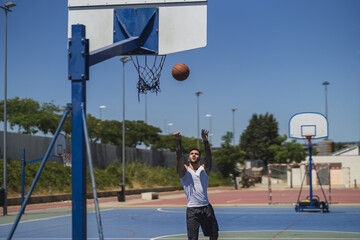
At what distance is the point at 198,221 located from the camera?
308 inches

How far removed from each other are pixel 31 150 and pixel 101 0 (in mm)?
27958

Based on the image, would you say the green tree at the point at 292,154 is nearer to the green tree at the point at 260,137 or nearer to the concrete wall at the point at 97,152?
the green tree at the point at 260,137

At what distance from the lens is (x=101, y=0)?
312 inches

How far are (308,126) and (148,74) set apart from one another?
15596 millimetres

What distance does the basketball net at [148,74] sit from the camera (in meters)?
8.67

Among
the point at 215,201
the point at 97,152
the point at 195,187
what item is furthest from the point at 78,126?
the point at 97,152

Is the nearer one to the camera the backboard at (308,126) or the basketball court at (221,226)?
the basketball court at (221,226)

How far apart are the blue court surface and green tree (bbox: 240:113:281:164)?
77.2 meters

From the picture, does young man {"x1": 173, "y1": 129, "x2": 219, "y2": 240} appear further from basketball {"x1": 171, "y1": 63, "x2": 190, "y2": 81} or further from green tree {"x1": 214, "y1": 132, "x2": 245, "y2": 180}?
green tree {"x1": 214, "y1": 132, "x2": 245, "y2": 180}

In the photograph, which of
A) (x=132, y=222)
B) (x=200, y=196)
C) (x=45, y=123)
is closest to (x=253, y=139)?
(x=45, y=123)

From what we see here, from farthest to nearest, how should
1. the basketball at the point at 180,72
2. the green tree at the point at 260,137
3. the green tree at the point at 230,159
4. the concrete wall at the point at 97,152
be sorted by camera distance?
1. the green tree at the point at 260,137
2. the green tree at the point at 230,159
3. the concrete wall at the point at 97,152
4. the basketball at the point at 180,72

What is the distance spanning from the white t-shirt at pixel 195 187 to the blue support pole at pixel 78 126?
211cm

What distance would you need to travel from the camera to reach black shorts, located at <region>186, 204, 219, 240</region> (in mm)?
7754

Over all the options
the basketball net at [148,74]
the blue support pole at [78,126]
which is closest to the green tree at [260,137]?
the basketball net at [148,74]
